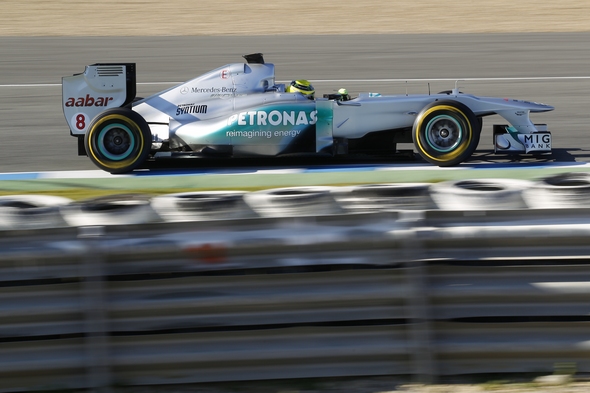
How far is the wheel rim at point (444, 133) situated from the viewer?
7.11m

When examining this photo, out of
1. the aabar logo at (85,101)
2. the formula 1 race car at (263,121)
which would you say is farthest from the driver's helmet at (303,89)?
the aabar logo at (85,101)

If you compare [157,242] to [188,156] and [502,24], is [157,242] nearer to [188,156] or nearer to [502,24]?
[188,156]

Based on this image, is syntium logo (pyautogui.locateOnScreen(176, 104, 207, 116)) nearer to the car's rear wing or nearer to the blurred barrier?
the car's rear wing

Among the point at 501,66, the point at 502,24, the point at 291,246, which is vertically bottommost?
the point at 291,246

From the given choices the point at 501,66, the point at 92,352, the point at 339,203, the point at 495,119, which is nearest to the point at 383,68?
the point at 501,66

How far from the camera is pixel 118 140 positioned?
7.33 meters

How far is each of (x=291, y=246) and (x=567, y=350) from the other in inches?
47.7

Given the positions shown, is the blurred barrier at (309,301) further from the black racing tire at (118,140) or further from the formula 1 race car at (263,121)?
the black racing tire at (118,140)

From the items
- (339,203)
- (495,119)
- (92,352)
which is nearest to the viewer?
(92,352)

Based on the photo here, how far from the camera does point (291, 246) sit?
3182 millimetres

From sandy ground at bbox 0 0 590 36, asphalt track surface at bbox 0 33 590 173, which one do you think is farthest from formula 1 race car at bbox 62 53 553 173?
sandy ground at bbox 0 0 590 36

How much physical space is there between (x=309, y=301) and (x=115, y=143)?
4599 millimetres

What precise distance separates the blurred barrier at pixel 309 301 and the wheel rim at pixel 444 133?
158 inches

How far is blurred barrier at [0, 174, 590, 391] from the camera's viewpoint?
3.14 meters
